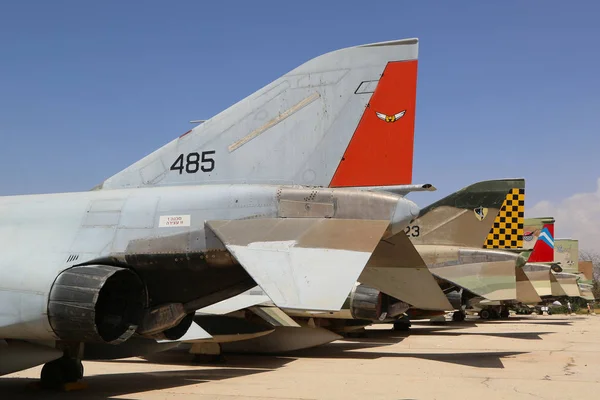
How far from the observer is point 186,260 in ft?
22.2

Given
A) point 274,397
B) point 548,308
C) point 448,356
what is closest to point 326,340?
point 448,356

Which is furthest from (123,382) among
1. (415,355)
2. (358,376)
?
(415,355)

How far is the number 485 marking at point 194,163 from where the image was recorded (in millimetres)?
7422

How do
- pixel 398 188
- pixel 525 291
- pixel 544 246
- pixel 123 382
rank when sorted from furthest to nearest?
pixel 544 246 → pixel 525 291 → pixel 123 382 → pixel 398 188

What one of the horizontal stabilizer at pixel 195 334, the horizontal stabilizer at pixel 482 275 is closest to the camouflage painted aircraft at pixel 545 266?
the horizontal stabilizer at pixel 482 275

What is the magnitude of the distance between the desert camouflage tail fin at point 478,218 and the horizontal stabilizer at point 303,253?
1214 centimetres

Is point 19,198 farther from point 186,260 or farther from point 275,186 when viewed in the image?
point 275,186

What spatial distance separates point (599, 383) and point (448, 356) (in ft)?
14.6

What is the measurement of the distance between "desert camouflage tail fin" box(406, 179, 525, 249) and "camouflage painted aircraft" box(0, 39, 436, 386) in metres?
11.3

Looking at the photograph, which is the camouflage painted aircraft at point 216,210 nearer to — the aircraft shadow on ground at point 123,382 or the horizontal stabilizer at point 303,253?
the horizontal stabilizer at point 303,253

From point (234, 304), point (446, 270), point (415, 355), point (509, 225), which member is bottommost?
point (415, 355)

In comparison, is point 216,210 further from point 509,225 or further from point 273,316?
point 509,225

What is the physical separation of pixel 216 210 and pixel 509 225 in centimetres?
1450

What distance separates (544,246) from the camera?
29.2 meters
